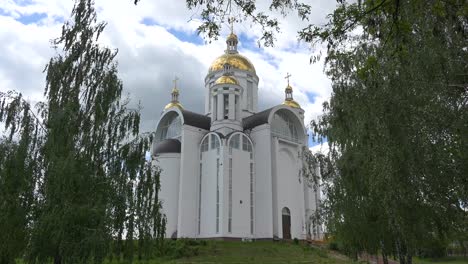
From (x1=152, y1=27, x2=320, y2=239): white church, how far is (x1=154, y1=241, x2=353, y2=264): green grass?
277 cm

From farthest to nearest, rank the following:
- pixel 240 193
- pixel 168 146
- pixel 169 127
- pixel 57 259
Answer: pixel 169 127 < pixel 168 146 < pixel 240 193 < pixel 57 259

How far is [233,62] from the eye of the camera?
120ft

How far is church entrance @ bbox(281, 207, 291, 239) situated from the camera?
29344 millimetres

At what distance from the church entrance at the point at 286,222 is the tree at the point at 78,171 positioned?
17871 millimetres

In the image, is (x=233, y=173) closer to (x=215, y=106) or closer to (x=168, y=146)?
(x=168, y=146)

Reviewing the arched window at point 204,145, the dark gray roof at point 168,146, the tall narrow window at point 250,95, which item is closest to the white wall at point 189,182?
the arched window at point 204,145

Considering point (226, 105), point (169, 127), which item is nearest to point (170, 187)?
point (169, 127)

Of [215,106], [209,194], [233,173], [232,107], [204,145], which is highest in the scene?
[215,106]

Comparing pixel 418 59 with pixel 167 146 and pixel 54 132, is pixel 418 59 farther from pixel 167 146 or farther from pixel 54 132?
pixel 167 146

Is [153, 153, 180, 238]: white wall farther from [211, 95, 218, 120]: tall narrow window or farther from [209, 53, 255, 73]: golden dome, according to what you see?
[209, 53, 255, 73]: golden dome

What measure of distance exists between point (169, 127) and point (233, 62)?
7981 millimetres

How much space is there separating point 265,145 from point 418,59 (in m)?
21.0

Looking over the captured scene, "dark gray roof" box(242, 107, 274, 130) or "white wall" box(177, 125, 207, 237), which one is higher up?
"dark gray roof" box(242, 107, 274, 130)

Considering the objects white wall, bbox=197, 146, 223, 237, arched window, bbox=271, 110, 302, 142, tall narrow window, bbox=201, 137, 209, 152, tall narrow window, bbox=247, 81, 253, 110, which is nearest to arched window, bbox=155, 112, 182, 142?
tall narrow window, bbox=201, 137, 209, 152
